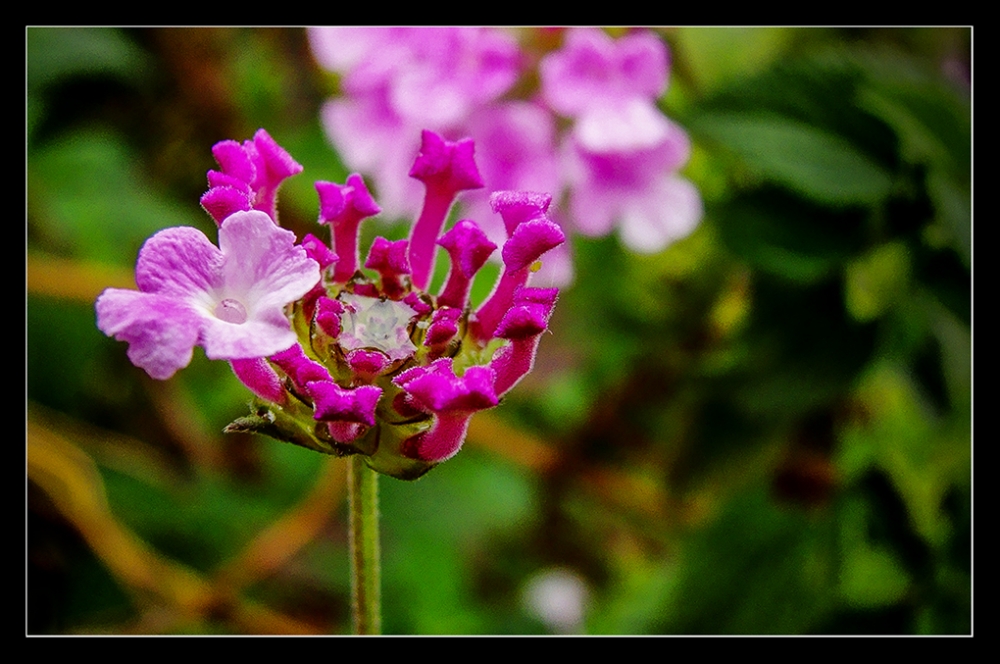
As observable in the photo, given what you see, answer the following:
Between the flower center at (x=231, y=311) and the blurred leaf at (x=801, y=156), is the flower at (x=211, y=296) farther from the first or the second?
the blurred leaf at (x=801, y=156)

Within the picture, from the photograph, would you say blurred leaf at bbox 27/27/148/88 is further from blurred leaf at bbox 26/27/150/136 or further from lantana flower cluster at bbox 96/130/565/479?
lantana flower cluster at bbox 96/130/565/479

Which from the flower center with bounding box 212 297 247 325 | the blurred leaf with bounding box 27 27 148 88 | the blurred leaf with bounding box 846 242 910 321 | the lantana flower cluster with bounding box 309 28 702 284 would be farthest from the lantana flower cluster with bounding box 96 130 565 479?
the blurred leaf with bounding box 27 27 148 88

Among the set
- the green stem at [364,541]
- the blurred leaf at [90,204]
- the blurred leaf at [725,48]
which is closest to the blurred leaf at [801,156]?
the blurred leaf at [725,48]

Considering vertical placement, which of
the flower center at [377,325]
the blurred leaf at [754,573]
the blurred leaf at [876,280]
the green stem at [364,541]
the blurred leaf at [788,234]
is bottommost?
the blurred leaf at [754,573]

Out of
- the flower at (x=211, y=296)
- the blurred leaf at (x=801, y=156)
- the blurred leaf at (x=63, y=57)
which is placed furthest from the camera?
the blurred leaf at (x=63, y=57)

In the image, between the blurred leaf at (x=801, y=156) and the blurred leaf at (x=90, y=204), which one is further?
the blurred leaf at (x=90, y=204)
